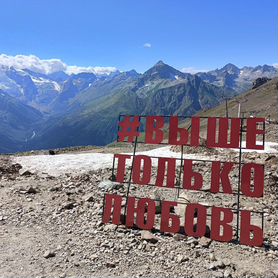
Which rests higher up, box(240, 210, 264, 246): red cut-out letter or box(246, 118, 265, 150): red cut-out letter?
box(246, 118, 265, 150): red cut-out letter

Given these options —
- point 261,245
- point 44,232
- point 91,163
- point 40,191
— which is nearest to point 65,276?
point 44,232

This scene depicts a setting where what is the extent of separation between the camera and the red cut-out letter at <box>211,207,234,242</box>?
1510cm

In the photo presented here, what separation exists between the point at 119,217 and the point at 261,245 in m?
6.33

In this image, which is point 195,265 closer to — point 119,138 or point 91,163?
point 119,138

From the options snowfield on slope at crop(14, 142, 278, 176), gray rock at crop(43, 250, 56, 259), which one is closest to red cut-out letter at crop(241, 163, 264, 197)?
gray rock at crop(43, 250, 56, 259)

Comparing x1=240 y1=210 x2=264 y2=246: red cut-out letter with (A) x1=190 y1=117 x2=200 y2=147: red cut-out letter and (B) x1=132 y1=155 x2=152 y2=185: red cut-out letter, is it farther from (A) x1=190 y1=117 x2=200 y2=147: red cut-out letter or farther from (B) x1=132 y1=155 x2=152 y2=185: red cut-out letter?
(B) x1=132 y1=155 x2=152 y2=185: red cut-out letter

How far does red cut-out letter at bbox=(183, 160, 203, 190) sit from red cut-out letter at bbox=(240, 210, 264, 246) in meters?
2.23

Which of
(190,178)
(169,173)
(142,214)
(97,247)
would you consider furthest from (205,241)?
(97,247)

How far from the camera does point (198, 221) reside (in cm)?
1573

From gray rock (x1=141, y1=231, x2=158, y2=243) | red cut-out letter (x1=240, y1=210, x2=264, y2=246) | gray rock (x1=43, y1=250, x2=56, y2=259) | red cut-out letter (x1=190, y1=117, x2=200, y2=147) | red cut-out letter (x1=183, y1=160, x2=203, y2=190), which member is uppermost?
red cut-out letter (x1=190, y1=117, x2=200, y2=147)

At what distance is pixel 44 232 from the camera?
16828mm

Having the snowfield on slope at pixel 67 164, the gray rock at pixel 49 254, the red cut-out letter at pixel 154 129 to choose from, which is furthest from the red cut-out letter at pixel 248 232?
the snowfield on slope at pixel 67 164

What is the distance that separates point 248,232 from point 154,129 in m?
6.14

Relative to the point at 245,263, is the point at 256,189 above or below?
above
